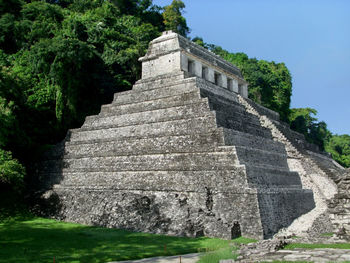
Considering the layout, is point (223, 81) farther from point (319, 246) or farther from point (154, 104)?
point (319, 246)

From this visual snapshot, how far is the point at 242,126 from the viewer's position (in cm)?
1515

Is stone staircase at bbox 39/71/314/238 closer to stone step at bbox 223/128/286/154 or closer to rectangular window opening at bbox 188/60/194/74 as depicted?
stone step at bbox 223/128/286/154

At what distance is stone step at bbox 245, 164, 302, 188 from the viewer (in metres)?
11.4

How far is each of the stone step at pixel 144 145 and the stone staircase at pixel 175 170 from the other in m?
0.04

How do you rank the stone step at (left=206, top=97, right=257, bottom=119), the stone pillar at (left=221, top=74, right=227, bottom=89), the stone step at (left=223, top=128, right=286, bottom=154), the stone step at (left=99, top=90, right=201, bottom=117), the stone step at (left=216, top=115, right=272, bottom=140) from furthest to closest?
the stone pillar at (left=221, top=74, right=227, bottom=89)
the stone step at (left=206, top=97, right=257, bottom=119)
the stone step at (left=99, top=90, right=201, bottom=117)
the stone step at (left=216, top=115, right=272, bottom=140)
the stone step at (left=223, top=128, right=286, bottom=154)

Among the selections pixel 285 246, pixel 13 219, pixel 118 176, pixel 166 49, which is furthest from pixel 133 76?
pixel 285 246

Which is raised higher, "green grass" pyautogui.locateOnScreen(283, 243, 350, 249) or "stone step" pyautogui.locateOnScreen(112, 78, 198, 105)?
"stone step" pyautogui.locateOnScreen(112, 78, 198, 105)

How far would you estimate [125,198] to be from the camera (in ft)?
40.5

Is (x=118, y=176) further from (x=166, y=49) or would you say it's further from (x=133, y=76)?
(x=133, y=76)

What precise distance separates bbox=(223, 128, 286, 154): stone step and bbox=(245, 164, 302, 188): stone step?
1.20 metres

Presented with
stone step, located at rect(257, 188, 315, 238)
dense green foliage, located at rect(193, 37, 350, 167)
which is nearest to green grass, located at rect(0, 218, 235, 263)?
stone step, located at rect(257, 188, 315, 238)

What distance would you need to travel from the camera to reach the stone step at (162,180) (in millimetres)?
11234

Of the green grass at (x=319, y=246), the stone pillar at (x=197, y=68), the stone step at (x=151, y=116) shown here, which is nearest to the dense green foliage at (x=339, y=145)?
the stone pillar at (x=197, y=68)

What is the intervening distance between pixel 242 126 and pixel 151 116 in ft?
12.6
